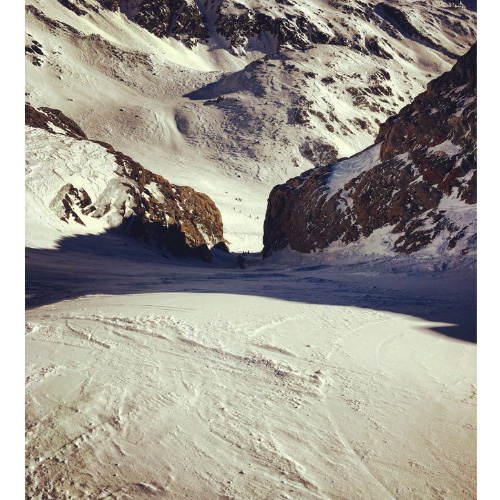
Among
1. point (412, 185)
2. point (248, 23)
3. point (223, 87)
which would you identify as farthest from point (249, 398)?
point (248, 23)

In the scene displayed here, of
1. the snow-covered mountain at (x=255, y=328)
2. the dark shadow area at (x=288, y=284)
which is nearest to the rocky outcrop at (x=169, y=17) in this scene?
the snow-covered mountain at (x=255, y=328)

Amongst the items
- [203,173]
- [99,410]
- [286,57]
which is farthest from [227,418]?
[286,57]

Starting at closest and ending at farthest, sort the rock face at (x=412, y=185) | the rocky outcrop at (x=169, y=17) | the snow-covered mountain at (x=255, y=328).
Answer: the snow-covered mountain at (x=255, y=328) < the rock face at (x=412, y=185) < the rocky outcrop at (x=169, y=17)

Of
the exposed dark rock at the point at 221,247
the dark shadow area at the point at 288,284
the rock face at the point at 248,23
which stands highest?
the rock face at the point at 248,23

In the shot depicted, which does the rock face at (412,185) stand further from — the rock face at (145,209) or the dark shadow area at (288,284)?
the rock face at (145,209)

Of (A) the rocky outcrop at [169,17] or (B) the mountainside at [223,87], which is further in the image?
(A) the rocky outcrop at [169,17]

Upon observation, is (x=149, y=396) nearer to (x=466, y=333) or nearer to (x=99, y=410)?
(x=99, y=410)

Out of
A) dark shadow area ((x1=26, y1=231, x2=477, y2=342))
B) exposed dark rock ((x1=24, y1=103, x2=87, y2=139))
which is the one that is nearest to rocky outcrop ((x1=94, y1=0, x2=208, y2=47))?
exposed dark rock ((x1=24, y1=103, x2=87, y2=139))
